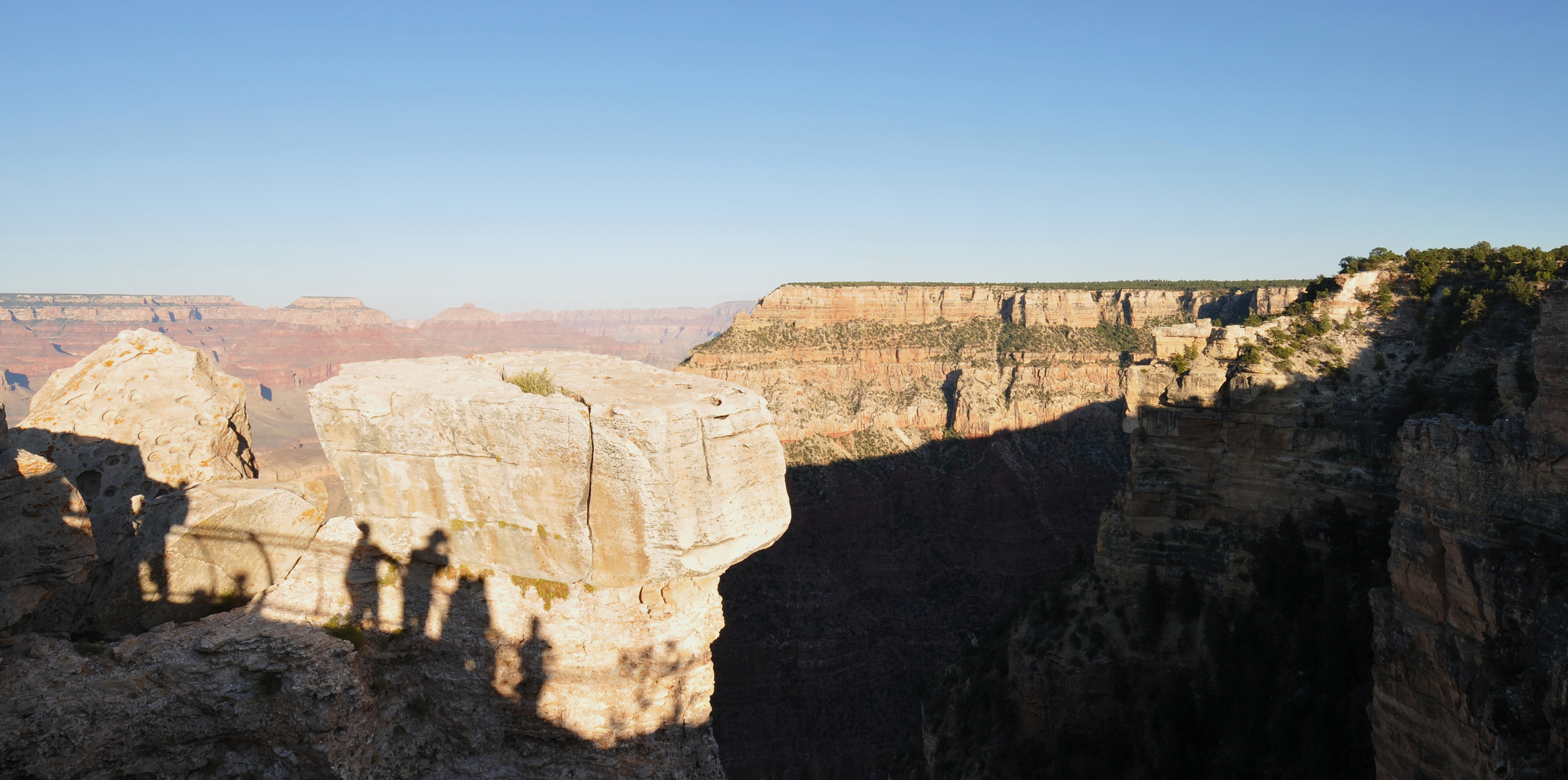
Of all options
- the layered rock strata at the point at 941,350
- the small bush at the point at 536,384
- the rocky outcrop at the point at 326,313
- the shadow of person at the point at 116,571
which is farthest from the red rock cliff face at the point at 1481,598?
the rocky outcrop at the point at 326,313

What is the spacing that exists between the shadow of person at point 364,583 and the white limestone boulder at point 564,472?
0.18 meters

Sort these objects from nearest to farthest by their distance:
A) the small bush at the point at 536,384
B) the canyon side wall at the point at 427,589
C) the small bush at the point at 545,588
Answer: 1. the canyon side wall at the point at 427,589
2. the small bush at the point at 545,588
3. the small bush at the point at 536,384

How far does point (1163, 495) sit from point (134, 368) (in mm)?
22313

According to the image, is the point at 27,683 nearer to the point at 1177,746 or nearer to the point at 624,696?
the point at 624,696

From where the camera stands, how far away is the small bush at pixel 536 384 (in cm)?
893

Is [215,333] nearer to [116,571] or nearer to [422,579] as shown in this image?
[116,571]

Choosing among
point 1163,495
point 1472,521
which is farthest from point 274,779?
point 1163,495

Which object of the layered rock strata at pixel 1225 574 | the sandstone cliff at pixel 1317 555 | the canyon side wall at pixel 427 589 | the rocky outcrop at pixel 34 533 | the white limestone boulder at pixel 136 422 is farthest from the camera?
the layered rock strata at pixel 1225 574

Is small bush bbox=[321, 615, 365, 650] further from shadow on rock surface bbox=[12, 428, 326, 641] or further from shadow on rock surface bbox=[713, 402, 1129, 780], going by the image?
shadow on rock surface bbox=[713, 402, 1129, 780]

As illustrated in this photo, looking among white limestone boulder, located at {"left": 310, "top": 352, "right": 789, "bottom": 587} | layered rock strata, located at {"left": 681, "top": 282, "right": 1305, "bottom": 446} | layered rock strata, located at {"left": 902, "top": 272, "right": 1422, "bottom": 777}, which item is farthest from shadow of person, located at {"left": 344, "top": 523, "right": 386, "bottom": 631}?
layered rock strata, located at {"left": 681, "top": 282, "right": 1305, "bottom": 446}

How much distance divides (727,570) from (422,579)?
36.4ft

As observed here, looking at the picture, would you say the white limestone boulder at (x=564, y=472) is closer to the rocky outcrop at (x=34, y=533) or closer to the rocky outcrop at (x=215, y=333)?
the rocky outcrop at (x=34, y=533)

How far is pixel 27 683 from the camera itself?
7230mm

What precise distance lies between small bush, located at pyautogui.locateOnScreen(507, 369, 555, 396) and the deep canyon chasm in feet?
0.97
